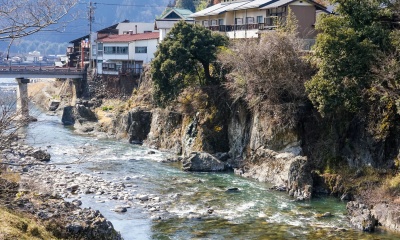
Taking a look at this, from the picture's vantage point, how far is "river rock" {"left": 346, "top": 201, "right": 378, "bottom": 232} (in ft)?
72.4

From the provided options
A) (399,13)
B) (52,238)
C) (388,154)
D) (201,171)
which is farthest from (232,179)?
(52,238)

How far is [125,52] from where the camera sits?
6209 centimetres

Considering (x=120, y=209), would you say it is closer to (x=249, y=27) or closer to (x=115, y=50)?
(x=249, y=27)

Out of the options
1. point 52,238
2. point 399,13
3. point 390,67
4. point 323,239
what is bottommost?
point 323,239

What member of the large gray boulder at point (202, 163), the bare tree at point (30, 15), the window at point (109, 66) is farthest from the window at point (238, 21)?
the bare tree at point (30, 15)

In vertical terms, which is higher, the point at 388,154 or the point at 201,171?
the point at 388,154

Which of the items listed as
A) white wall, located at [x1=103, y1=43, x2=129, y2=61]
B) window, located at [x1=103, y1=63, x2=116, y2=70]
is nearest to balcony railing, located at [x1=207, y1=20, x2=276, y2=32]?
white wall, located at [x1=103, y1=43, x2=129, y2=61]

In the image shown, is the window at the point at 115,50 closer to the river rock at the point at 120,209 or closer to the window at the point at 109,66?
the window at the point at 109,66

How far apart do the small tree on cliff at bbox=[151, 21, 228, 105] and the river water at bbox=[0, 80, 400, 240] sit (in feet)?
19.5

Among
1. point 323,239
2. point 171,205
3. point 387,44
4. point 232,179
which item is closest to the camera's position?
point 323,239

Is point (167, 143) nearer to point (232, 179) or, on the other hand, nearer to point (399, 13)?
point (232, 179)

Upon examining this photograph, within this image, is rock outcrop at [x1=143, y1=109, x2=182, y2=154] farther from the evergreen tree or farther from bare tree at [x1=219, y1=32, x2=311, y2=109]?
the evergreen tree

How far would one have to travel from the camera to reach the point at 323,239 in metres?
21.0

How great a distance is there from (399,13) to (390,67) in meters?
3.89
